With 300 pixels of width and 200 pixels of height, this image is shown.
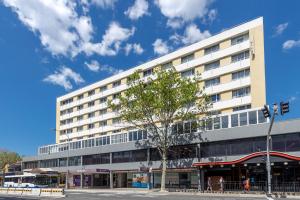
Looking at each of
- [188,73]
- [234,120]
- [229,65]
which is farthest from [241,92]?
[188,73]

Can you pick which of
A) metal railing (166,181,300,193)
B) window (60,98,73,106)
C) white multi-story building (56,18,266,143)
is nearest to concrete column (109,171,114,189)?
white multi-story building (56,18,266,143)

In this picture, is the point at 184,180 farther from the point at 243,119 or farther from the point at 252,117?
the point at 252,117

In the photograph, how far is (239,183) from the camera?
43375mm

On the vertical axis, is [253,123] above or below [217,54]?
below

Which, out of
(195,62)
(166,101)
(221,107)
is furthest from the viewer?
(195,62)

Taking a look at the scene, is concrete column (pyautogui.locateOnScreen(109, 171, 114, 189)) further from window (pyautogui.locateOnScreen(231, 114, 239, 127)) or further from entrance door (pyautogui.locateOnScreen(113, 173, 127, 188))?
window (pyautogui.locateOnScreen(231, 114, 239, 127))

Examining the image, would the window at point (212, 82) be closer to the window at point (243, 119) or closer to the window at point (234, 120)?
the window at point (234, 120)

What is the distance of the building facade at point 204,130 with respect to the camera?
4538cm

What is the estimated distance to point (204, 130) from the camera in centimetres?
4869

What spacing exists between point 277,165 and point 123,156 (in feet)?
85.9

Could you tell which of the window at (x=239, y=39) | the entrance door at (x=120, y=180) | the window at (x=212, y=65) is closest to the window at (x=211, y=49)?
the window at (x=212, y=65)

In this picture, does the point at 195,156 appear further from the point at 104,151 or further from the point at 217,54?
the point at 104,151

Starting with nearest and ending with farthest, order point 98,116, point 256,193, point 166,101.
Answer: point 256,193 < point 166,101 < point 98,116

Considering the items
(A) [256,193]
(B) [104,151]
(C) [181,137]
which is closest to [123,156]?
(B) [104,151]
